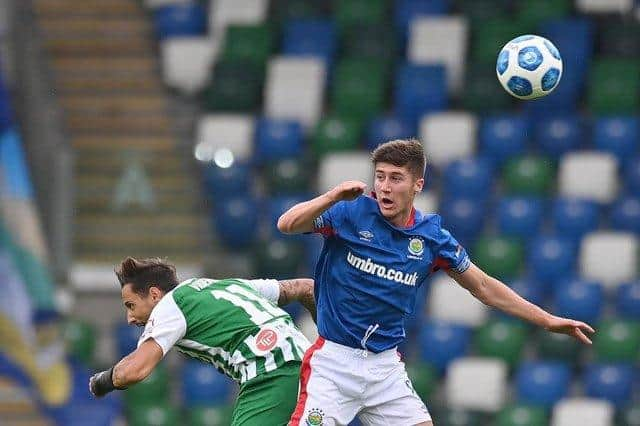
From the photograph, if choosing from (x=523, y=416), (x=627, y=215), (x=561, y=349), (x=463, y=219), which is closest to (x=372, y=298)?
(x=523, y=416)

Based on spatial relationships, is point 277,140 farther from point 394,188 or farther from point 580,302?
point 394,188

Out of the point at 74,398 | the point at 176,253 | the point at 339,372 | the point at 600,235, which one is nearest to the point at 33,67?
the point at 176,253

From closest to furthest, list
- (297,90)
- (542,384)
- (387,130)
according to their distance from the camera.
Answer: (542,384) → (387,130) → (297,90)

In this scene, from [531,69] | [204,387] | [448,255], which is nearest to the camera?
[448,255]

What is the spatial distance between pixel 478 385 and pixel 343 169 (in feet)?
7.94

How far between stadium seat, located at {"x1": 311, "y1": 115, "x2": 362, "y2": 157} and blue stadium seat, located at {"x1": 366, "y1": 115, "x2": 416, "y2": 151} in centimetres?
14

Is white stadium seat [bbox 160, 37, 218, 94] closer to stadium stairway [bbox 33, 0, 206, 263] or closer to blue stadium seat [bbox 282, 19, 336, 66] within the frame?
stadium stairway [bbox 33, 0, 206, 263]

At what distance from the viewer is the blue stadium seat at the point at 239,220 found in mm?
A: 13242

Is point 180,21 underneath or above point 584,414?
above

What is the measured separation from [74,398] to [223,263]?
193 cm

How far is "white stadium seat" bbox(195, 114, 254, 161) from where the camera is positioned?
44.9ft

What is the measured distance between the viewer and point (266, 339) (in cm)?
621

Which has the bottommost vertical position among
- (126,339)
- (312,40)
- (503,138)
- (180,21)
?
(126,339)

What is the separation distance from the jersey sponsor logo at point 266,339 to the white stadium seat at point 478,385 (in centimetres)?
566
